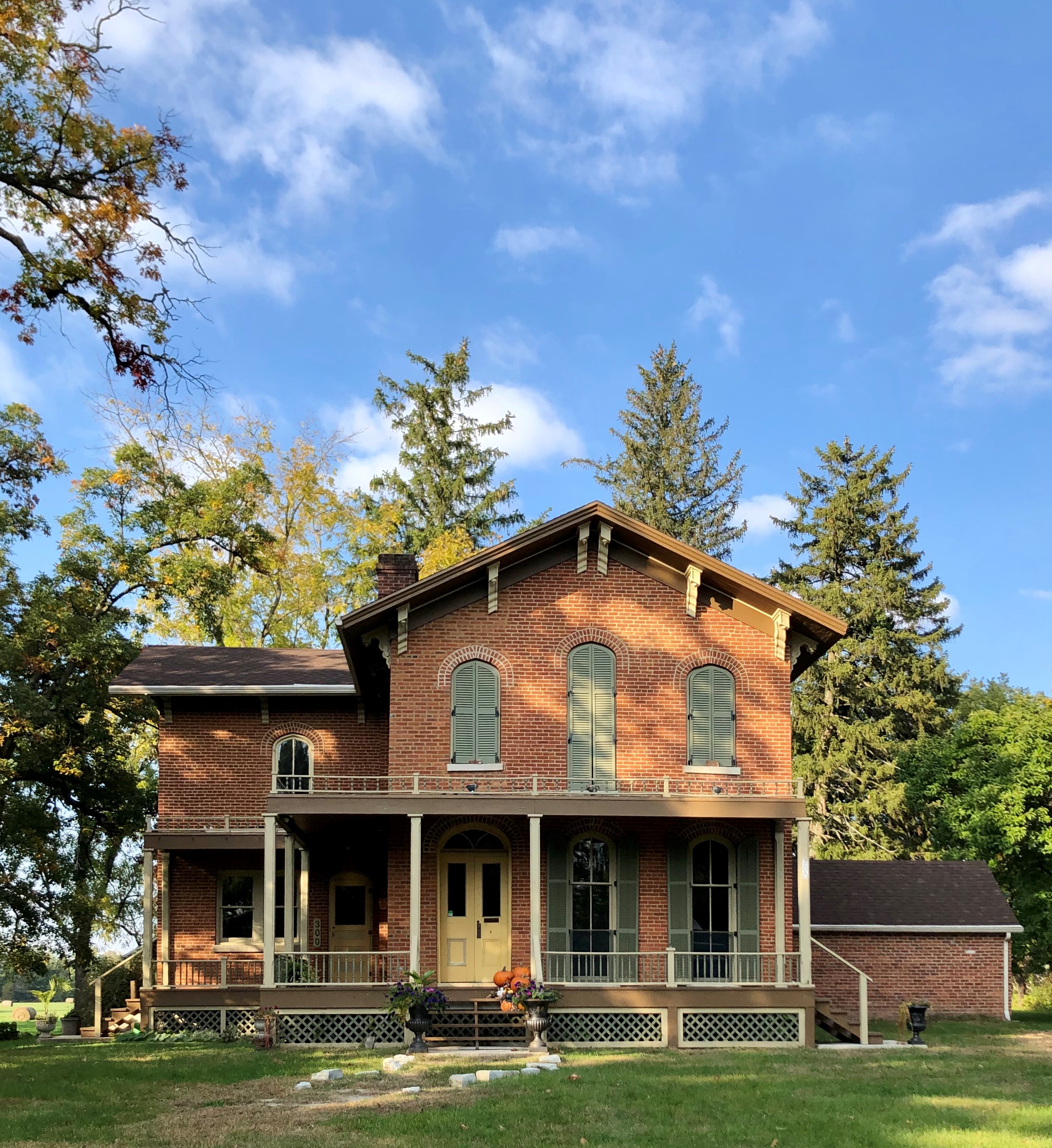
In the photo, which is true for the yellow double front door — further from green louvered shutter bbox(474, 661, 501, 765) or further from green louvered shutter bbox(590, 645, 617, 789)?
green louvered shutter bbox(590, 645, 617, 789)

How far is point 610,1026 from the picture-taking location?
1981 centimetres

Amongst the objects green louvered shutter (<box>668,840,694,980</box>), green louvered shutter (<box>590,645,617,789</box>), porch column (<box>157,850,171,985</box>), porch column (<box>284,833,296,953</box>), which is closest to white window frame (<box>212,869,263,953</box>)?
porch column (<box>157,850,171,985</box>)

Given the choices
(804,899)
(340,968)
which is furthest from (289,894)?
(804,899)

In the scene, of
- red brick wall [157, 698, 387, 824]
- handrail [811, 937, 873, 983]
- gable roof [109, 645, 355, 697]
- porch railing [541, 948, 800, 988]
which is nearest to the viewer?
handrail [811, 937, 873, 983]

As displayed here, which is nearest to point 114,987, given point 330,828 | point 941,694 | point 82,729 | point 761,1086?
point 82,729

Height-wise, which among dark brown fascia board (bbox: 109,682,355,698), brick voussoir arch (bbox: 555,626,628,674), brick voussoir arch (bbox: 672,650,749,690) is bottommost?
dark brown fascia board (bbox: 109,682,355,698)

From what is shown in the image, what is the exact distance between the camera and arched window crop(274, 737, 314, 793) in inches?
979

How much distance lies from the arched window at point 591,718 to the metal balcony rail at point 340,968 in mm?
4096

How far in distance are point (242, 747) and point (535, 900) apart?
7725mm

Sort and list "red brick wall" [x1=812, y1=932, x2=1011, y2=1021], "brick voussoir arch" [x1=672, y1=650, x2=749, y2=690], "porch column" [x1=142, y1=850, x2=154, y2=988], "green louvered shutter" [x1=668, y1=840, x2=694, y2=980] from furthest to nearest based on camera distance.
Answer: "red brick wall" [x1=812, y1=932, x2=1011, y2=1021], "porch column" [x1=142, y1=850, x2=154, y2=988], "brick voussoir arch" [x1=672, y1=650, x2=749, y2=690], "green louvered shutter" [x1=668, y1=840, x2=694, y2=980]

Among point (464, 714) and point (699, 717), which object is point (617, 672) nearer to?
point (699, 717)

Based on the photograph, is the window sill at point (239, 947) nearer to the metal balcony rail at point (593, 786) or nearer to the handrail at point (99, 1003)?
the handrail at point (99, 1003)

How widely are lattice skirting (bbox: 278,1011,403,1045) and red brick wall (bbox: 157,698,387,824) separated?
18.4 ft

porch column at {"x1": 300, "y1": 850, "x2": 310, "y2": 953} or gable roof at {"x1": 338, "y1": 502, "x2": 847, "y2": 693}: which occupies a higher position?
gable roof at {"x1": 338, "y1": 502, "x2": 847, "y2": 693}
